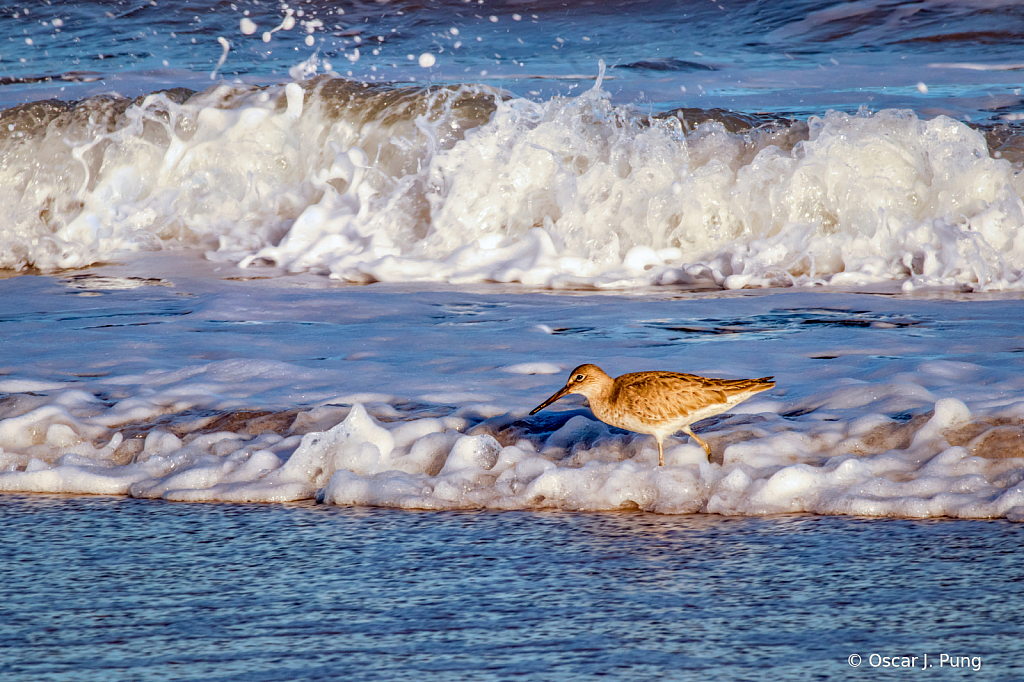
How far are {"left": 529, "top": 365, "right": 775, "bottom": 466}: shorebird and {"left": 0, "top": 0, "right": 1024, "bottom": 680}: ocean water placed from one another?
6.8 inches

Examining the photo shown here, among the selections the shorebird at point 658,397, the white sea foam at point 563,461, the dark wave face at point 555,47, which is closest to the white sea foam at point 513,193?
the dark wave face at point 555,47

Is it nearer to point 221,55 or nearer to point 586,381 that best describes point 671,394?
point 586,381

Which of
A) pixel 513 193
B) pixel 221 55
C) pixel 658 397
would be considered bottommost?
pixel 658 397

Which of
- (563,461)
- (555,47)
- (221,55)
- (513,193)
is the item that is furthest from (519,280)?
(221,55)

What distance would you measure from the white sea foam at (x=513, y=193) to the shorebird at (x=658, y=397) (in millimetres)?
3823

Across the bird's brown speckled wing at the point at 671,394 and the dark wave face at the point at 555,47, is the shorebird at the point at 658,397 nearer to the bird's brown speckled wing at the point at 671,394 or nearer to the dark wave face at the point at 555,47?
the bird's brown speckled wing at the point at 671,394

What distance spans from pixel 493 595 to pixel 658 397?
0.97 metres

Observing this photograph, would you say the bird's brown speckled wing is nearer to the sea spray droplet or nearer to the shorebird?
the shorebird

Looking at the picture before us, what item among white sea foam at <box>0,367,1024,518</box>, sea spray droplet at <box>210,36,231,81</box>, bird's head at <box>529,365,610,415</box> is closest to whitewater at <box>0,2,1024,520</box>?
white sea foam at <box>0,367,1024,518</box>

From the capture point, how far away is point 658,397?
11.2ft

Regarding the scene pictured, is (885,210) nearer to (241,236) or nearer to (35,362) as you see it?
(241,236)

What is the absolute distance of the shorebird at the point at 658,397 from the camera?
11.2 feet

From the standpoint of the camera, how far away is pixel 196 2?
58.4 feet

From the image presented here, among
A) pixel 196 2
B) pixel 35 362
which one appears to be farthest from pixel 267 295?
pixel 196 2
